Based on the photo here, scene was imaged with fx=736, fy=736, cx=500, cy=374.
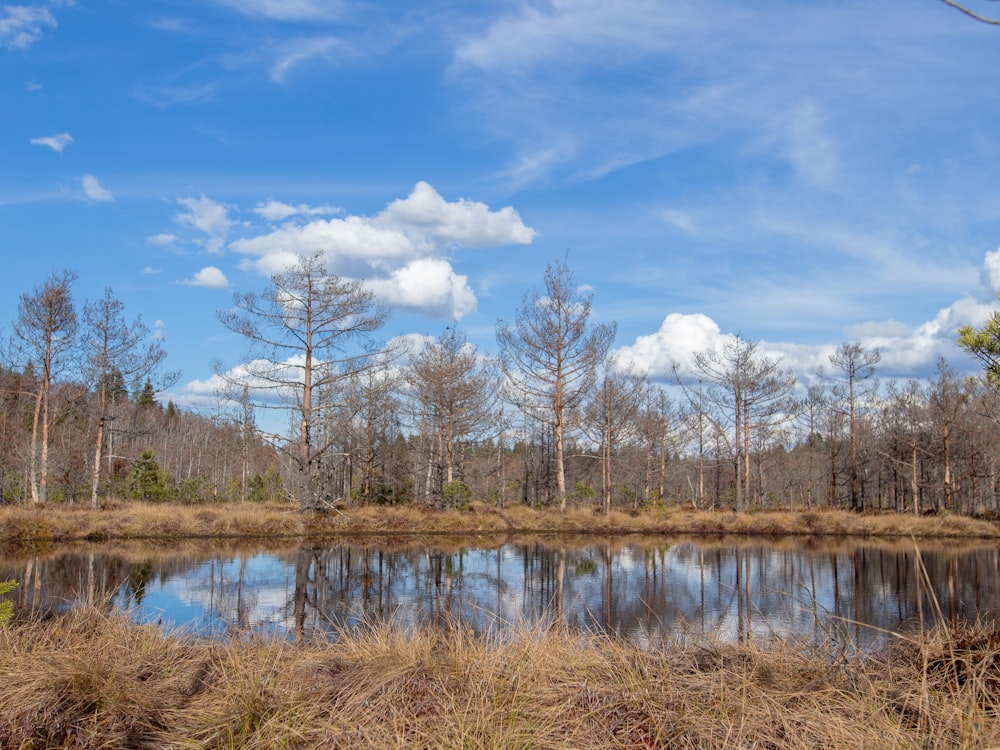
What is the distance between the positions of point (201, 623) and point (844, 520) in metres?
29.5

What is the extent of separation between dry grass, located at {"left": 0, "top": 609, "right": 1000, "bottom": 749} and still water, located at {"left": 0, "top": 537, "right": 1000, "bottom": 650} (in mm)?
931

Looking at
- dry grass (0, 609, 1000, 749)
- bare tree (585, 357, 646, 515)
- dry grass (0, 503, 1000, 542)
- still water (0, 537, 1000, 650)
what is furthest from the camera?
bare tree (585, 357, 646, 515)

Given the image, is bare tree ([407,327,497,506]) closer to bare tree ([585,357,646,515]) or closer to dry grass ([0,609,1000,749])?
bare tree ([585,357,646,515])

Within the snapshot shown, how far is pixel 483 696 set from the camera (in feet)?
15.5

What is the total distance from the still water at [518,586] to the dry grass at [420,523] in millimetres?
2834

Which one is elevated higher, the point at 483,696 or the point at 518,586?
the point at 483,696

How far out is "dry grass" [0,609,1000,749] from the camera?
427cm

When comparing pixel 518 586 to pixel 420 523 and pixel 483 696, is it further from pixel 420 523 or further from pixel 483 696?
pixel 420 523

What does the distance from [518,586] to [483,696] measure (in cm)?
1059

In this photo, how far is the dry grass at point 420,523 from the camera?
77.4 feet

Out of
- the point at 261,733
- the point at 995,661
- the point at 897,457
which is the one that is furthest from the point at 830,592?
the point at 897,457

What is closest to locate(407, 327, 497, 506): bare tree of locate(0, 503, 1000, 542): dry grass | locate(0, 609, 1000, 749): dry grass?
locate(0, 503, 1000, 542): dry grass

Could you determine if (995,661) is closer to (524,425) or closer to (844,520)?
(844,520)

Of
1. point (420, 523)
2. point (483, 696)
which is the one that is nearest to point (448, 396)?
point (420, 523)
